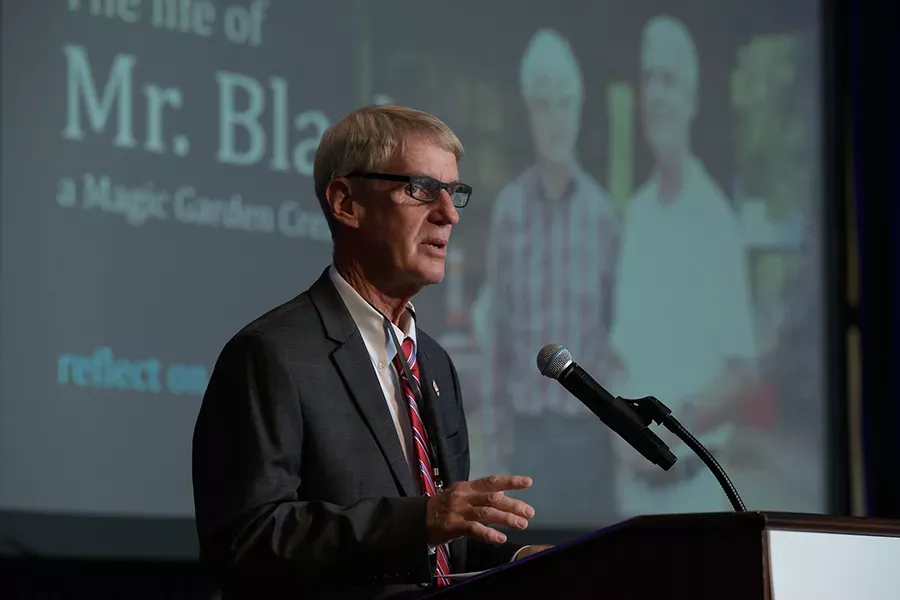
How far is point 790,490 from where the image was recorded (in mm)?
4762

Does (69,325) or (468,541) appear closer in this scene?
(468,541)

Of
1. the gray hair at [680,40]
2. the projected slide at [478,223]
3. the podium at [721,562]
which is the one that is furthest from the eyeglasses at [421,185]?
the gray hair at [680,40]

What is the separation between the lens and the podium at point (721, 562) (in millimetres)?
1436

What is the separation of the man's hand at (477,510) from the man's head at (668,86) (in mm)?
3160

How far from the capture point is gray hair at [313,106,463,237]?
87.9 inches

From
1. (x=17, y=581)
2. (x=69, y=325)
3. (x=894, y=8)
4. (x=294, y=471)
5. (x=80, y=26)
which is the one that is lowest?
(x=17, y=581)

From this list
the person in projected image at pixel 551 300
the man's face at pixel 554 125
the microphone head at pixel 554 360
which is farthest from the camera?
the man's face at pixel 554 125

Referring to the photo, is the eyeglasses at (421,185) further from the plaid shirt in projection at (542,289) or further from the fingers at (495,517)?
the plaid shirt in projection at (542,289)

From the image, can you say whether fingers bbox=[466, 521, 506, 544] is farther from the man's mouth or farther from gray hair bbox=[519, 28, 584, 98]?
gray hair bbox=[519, 28, 584, 98]

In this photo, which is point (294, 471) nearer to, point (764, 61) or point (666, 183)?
point (666, 183)

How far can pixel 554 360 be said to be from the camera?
1.93 metres

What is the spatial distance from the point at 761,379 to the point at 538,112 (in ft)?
4.42

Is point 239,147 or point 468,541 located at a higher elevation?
point 239,147

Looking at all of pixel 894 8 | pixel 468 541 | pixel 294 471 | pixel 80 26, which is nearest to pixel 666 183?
pixel 894 8
